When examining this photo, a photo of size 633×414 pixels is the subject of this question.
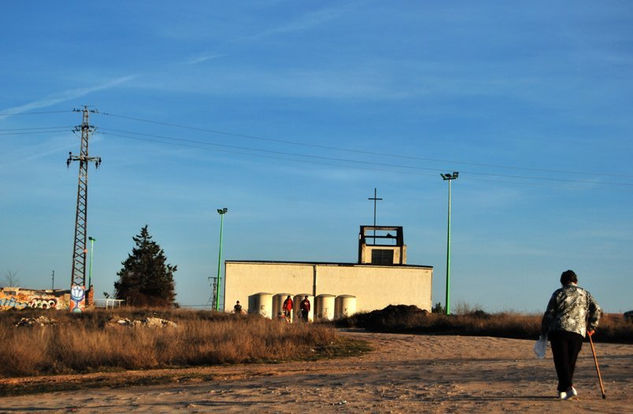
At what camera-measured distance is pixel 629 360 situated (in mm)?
18094

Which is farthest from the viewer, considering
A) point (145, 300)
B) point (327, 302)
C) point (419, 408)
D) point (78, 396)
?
point (145, 300)

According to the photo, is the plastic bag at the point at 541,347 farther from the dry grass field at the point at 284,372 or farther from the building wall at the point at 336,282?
the building wall at the point at 336,282

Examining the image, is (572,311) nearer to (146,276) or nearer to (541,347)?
(541,347)

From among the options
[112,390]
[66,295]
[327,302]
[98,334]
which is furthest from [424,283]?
[112,390]

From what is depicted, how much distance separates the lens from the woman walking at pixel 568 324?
429 inches

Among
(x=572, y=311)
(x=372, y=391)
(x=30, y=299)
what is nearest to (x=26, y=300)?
(x=30, y=299)

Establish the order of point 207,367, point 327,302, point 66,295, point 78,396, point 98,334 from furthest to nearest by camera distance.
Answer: point 66,295
point 327,302
point 98,334
point 207,367
point 78,396

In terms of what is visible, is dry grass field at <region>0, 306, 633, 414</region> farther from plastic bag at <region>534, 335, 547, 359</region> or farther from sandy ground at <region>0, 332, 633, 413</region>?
plastic bag at <region>534, 335, 547, 359</region>

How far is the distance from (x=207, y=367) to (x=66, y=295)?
1965 inches

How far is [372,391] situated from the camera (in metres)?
12.7

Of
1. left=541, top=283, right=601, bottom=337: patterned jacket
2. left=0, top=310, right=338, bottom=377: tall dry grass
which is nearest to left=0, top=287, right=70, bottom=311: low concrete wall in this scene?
A: left=0, top=310, right=338, bottom=377: tall dry grass

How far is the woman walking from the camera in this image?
10906mm

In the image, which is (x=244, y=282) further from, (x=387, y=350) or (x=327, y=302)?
(x=387, y=350)

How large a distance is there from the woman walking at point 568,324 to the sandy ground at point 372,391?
367mm
